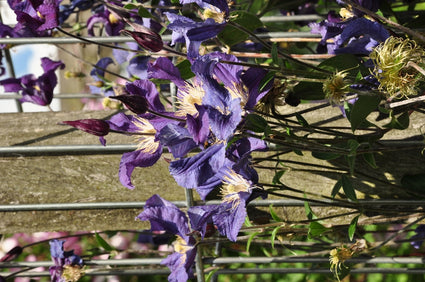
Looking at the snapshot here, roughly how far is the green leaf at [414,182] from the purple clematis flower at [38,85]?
2.60 ft

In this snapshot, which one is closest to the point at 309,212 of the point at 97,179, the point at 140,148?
the point at 140,148

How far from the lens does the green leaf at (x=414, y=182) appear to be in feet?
3.18

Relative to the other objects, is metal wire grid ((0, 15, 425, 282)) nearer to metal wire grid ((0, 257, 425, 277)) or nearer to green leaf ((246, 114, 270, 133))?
metal wire grid ((0, 257, 425, 277))

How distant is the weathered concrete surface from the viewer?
3.37ft

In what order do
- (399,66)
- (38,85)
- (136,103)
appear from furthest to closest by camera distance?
(38,85) → (136,103) → (399,66)

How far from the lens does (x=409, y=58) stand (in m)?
0.61

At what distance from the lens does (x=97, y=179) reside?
1.10 metres

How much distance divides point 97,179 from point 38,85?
1.16ft

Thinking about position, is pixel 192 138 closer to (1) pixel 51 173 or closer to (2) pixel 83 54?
(1) pixel 51 173

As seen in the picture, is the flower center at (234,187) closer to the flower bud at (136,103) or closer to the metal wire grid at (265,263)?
the flower bud at (136,103)

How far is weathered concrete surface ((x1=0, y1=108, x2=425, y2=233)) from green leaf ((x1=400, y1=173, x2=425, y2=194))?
3 centimetres

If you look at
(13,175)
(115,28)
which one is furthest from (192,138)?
(115,28)

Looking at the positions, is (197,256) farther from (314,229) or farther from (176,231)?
(314,229)

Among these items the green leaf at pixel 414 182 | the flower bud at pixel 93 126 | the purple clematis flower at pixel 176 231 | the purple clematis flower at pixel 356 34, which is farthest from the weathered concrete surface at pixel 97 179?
the flower bud at pixel 93 126
